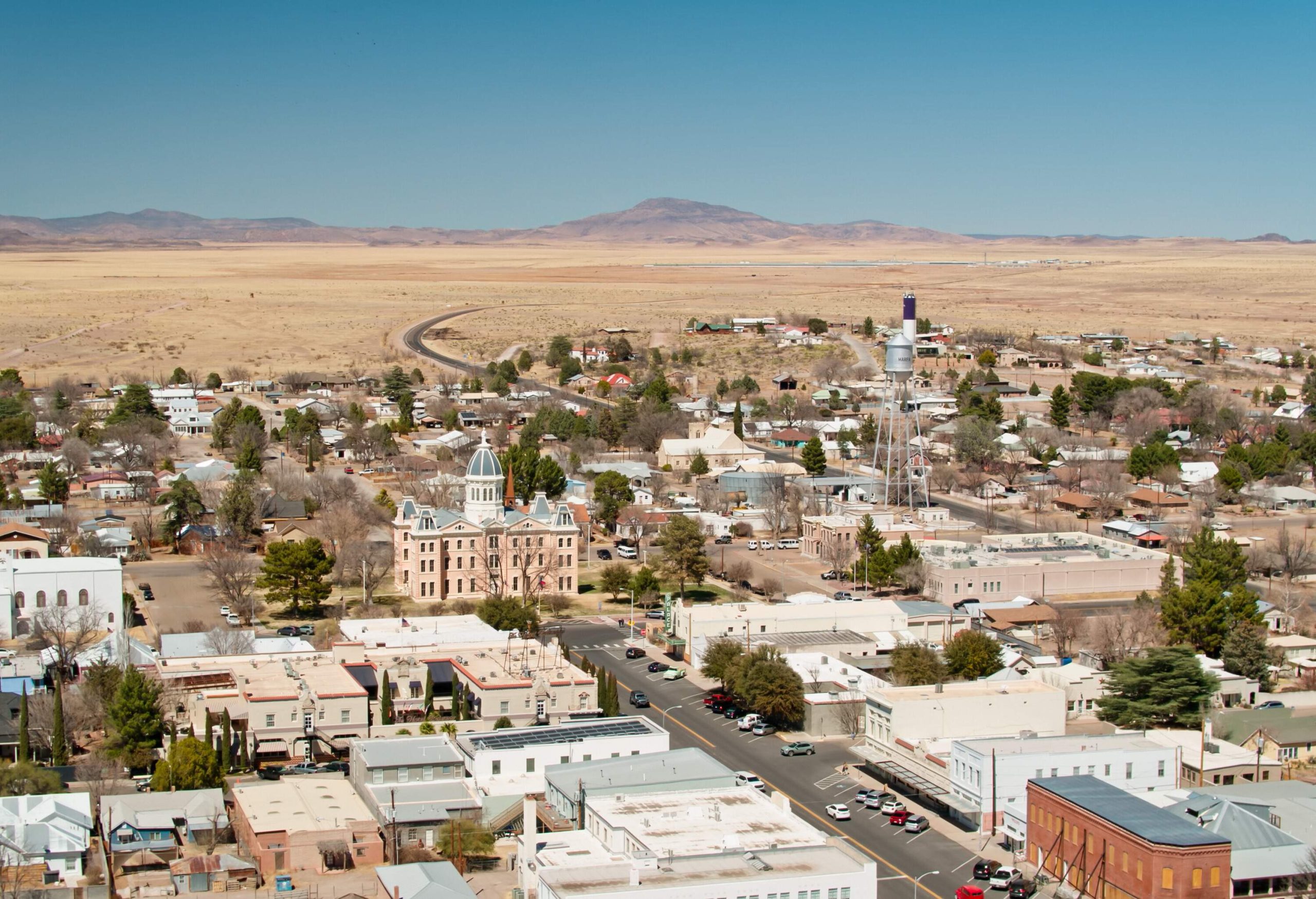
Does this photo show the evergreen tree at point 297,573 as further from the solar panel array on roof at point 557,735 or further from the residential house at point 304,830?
the residential house at point 304,830

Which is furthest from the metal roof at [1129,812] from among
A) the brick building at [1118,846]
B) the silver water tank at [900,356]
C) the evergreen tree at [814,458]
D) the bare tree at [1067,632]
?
the evergreen tree at [814,458]

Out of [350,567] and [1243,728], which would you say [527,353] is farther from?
[1243,728]

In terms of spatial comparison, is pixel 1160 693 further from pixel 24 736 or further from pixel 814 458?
pixel 814 458

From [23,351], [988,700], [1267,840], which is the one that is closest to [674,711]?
[988,700]

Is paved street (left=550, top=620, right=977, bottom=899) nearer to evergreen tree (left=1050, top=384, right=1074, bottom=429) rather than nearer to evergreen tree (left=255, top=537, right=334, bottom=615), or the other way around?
evergreen tree (left=255, top=537, right=334, bottom=615)

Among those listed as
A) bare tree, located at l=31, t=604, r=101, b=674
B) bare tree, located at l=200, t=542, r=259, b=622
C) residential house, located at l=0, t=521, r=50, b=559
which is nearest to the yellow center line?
bare tree, located at l=31, t=604, r=101, b=674
